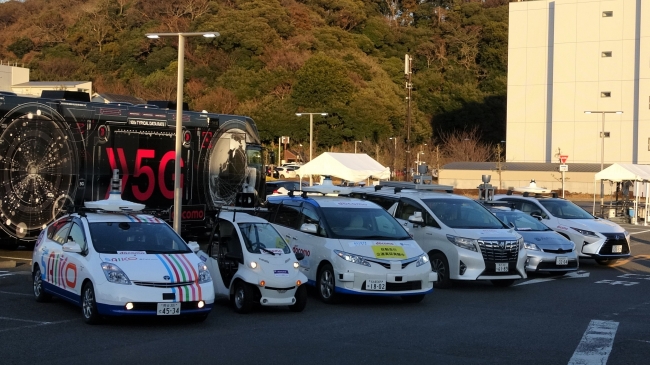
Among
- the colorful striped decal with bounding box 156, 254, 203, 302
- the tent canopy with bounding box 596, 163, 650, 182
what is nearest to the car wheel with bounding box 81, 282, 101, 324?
the colorful striped decal with bounding box 156, 254, 203, 302

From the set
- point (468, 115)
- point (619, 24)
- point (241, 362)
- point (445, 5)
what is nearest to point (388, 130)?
point (468, 115)

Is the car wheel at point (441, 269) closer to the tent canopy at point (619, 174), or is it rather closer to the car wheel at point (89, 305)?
the car wheel at point (89, 305)

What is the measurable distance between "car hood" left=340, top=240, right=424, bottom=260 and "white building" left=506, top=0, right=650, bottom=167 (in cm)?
5667

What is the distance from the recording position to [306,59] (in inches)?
3322

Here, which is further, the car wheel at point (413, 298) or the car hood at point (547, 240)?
the car hood at point (547, 240)

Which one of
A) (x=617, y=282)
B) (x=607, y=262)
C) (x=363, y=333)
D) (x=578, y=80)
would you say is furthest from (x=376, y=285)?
(x=578, y=80)

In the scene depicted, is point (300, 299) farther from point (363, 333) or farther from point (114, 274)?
point (114, 274)

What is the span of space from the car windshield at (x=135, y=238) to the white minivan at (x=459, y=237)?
232 inches

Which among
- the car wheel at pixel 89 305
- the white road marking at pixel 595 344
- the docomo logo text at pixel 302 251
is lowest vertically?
the white road marking at pixel 595 344

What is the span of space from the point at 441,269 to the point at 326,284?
3281 millimetres

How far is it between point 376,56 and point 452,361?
93.1m

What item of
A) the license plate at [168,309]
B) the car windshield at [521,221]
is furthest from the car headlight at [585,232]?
the license plate at [168,309]

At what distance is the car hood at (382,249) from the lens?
13.6 m

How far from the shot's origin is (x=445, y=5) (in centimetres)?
11188
